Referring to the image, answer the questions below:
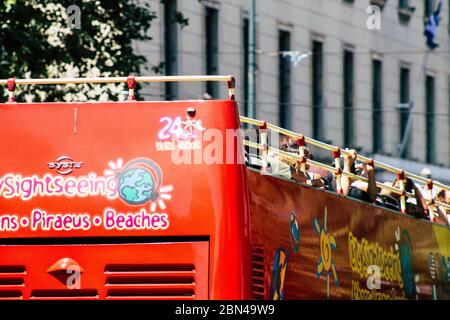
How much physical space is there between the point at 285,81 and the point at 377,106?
633 centimetres

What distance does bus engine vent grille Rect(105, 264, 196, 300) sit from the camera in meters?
13.8

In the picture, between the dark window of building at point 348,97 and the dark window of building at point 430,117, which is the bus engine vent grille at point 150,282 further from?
the dark window of building at point 430,117

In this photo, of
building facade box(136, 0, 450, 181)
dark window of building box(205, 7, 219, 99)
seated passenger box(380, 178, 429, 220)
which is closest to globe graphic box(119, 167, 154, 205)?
seated passenger box(380, 178, 429, 220)

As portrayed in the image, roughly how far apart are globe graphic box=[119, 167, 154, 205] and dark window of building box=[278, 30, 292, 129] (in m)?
31.7

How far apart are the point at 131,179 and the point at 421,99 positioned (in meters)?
42.0

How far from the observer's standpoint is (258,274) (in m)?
14.2

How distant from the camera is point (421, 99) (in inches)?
2173

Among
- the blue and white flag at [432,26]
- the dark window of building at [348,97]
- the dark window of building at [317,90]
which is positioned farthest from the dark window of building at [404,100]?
the dark window of building at [317,90]

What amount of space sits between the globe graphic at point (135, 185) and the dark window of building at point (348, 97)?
35664mm

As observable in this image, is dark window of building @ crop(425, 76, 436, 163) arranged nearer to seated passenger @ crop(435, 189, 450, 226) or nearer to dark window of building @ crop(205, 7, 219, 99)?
dark window of building @ crop(205, 7, 219, 99)

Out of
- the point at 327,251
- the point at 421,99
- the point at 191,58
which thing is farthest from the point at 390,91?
the point at 327,251

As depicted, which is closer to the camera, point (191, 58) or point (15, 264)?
point (15, 264)

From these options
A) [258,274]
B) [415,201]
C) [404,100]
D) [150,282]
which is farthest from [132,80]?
[404,100]
